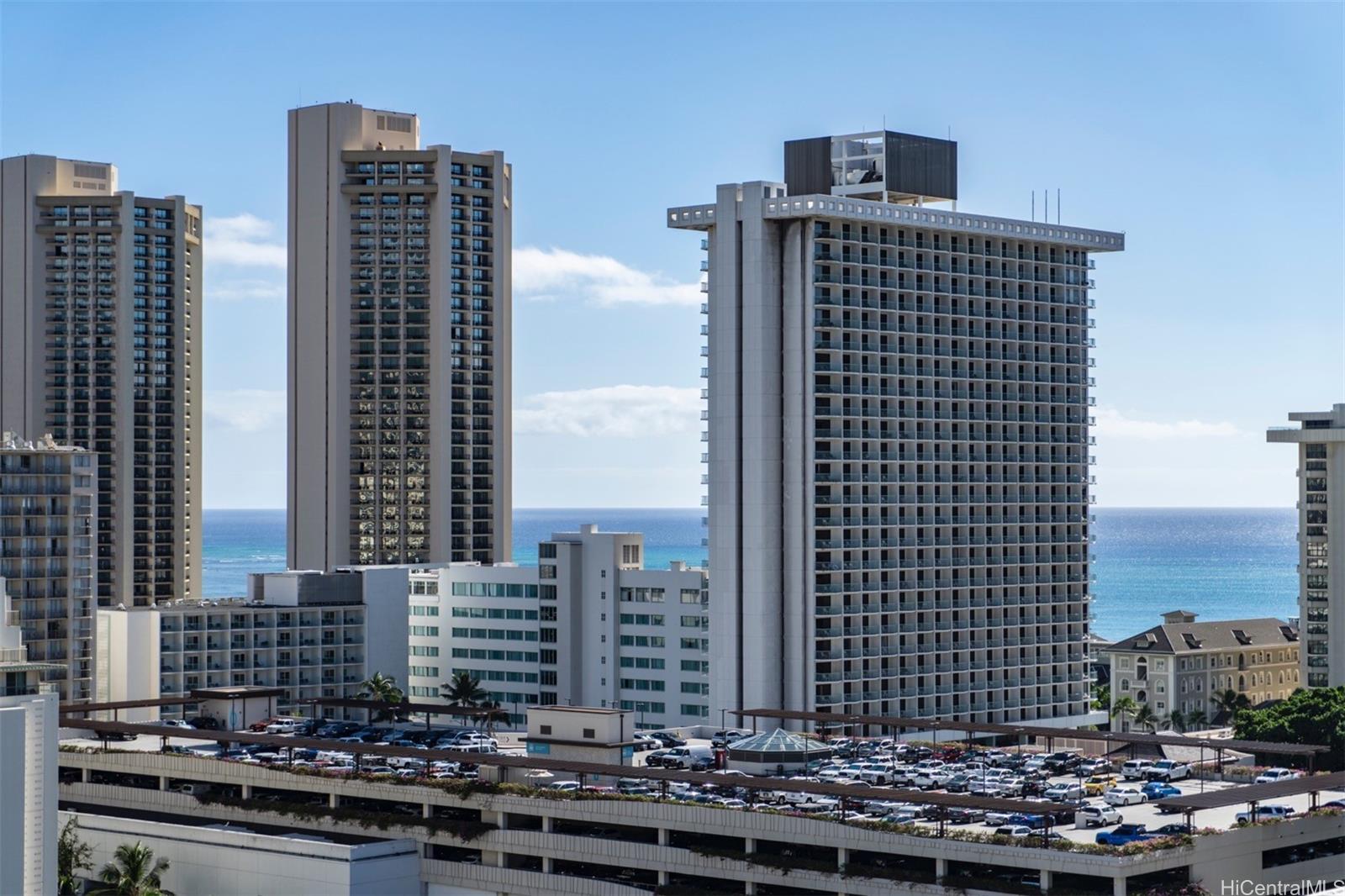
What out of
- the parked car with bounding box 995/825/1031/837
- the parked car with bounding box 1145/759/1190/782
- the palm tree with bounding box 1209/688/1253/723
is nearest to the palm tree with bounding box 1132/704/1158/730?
the palm tree with bounding box 1209/688/1253/723

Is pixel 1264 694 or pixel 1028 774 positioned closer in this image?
pixel 1028 774

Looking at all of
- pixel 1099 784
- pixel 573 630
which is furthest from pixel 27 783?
pixel 573 630

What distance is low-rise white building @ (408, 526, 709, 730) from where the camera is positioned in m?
153

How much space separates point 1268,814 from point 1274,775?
1412 centimetres

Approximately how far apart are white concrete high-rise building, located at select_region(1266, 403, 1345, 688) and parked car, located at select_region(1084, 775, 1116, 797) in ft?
261

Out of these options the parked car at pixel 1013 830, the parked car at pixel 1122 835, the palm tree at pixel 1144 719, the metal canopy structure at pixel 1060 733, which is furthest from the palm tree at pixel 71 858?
the palm tree at pixel 1144 719

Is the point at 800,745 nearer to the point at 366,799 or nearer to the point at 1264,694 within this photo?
the point at 366,799

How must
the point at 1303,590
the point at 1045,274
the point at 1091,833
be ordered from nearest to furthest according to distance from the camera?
the point at 1091,833, the point at 1045,274, the point at 1303,590

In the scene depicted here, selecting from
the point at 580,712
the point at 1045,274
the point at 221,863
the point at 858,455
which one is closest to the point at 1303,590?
the point at 1045,274

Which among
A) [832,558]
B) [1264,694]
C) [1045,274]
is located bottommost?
[1264,694]

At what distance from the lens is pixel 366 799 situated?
111562 mm

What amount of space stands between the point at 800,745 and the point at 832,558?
28727mm

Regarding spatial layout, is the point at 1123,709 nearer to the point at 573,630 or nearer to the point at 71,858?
the point at 573,630

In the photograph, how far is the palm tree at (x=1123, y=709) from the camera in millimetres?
177000
